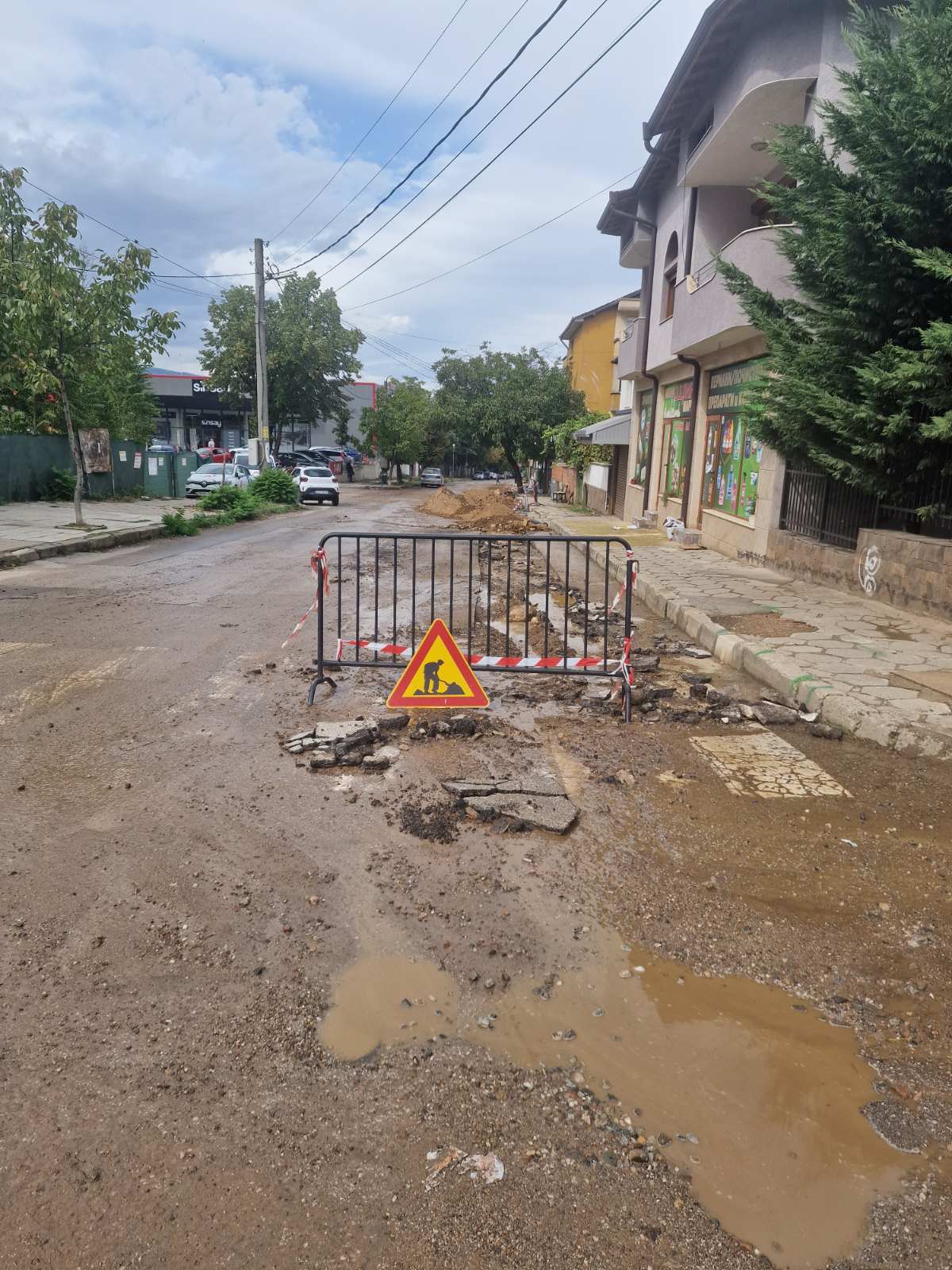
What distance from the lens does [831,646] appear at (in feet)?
26.5

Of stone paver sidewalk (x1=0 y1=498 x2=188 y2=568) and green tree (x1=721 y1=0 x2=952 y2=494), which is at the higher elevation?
green tree (x1=721 y1=0 x2=952 y2=494)

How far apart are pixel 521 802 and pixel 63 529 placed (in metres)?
16.2

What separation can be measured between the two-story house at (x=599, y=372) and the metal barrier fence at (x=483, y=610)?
1768cm

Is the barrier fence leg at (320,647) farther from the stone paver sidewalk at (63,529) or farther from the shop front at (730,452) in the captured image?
the shop front at (730,452)

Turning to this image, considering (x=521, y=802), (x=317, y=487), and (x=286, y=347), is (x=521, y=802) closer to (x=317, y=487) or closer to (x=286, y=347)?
(x=317, y=487)

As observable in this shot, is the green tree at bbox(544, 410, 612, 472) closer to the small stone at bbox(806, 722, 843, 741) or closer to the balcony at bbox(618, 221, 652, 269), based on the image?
the balcony at bbox(618, 221, 652, 269)

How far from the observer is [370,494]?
45062 mm

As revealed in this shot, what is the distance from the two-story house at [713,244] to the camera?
1312 centimetres

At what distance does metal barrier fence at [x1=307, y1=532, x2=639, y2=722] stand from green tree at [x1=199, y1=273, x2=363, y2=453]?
122ft

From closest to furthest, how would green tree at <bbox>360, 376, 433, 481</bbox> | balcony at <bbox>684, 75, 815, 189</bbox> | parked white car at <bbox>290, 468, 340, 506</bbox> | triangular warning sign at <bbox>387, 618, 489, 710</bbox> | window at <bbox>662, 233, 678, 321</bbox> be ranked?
1. triangular warning sign at <bbox>387, 618, 489, 710</bbox>
2. balcony at <bbox>684, 75, 815, 189</bbox>
3. window at <bbox>662, 233, 678, 321</bbox>
4. parked white car at <bbox>290, 468, 340, 506</bbox>
5. green tree at <bbox>360, 376, 433, 481</bbox>

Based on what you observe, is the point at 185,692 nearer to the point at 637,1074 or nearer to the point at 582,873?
the point at 582,873

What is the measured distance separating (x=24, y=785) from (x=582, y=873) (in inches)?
121

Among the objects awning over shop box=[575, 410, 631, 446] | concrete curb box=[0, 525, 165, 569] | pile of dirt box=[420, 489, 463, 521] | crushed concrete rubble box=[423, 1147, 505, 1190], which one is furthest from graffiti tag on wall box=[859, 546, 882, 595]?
pile of dirt box=[420, 489, 463, 521]

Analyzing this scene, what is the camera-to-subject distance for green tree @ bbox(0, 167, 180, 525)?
16375mm
